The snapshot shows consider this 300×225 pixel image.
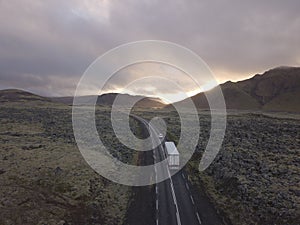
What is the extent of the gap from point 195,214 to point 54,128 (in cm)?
5891

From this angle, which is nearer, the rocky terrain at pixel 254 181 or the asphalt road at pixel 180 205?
the asphalt road at pixel 180 205

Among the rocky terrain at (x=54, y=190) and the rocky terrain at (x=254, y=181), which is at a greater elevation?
the rocky terrain at (x=254, y=181)

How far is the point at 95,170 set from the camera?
40.9 meters

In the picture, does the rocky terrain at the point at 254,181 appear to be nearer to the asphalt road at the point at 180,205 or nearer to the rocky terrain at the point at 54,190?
the asphalt road at the point at 180,205

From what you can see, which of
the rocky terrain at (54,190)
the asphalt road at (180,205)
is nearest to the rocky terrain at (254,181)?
the asphalt road at (180,205)

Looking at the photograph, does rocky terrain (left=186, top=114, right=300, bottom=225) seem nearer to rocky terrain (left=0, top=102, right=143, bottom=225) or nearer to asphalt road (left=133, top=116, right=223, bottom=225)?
asphalt road (left=133, top=116, right=223, bottom=225)

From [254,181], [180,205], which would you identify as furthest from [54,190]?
[254,181]

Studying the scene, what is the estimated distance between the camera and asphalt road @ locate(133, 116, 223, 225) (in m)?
26.8

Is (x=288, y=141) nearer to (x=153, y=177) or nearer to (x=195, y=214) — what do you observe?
(x=153, y=177)

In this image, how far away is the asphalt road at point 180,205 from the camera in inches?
1056

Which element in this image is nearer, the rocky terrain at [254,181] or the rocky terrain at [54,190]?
the rocky terrain at [54,190]

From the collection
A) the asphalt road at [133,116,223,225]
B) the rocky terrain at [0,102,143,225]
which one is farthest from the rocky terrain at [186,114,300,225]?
the rocky terrain at [0,102,143,225]

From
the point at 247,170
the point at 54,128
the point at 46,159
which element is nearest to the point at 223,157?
the point at 247,170

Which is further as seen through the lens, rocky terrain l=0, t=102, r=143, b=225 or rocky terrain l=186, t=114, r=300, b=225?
rocky terrain l=186, t=114, r=300, b=225
